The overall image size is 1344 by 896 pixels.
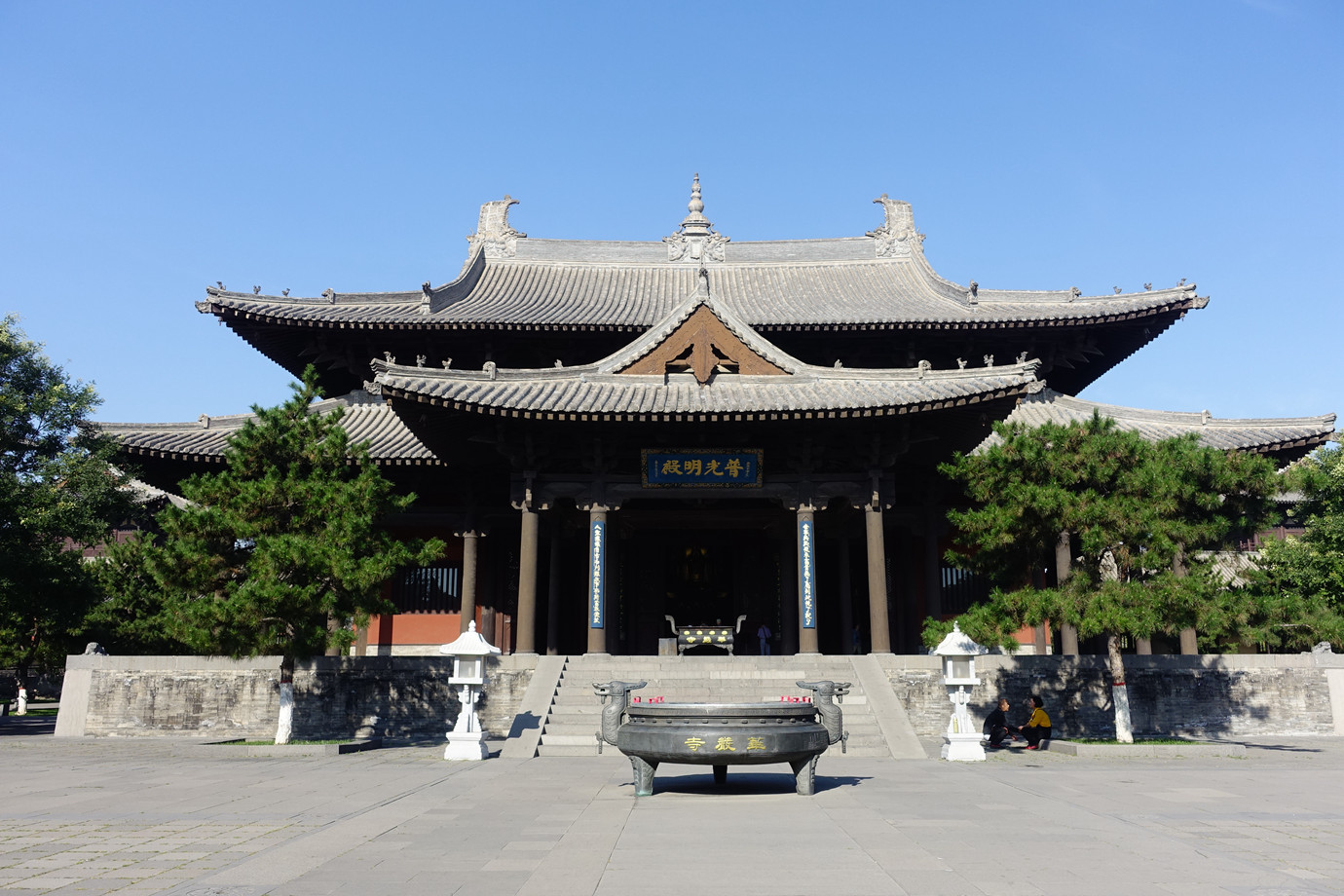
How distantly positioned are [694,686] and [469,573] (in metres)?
7.26

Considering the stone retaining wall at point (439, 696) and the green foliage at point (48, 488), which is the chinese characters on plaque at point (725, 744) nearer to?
the stone retaining wall at point (439, 696)

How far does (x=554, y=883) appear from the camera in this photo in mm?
5551

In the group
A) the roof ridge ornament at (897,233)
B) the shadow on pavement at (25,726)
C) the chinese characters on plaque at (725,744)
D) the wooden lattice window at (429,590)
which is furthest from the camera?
the roof ridge ornament at (897,233)

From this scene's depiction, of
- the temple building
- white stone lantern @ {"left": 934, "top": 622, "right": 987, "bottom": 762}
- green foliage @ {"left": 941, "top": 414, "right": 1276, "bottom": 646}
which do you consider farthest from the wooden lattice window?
white stone lantern @ {"left": 934, "top": 622, "right": 987, "bottom": 762}

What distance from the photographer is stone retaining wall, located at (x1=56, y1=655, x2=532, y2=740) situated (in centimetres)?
1678

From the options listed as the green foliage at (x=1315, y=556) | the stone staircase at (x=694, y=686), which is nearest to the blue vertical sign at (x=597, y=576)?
the stone staircase at (x=694, y=686)

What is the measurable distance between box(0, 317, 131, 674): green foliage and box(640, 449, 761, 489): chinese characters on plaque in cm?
1155

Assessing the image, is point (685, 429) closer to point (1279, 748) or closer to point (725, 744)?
point (725, 744)

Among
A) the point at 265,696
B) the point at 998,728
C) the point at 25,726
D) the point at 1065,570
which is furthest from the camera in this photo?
the point at 25,726

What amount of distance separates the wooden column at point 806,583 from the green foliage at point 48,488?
14.4 m

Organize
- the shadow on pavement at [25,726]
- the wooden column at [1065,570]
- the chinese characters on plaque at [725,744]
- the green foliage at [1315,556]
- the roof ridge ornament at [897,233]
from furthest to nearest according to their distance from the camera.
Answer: the roof ridge ornament at [897,233]
the shadow on pavement at [25,726]
the wooden column at [1065,570]
the green foliage at [1315,556]
the chinese characters on plaque at [725,744]

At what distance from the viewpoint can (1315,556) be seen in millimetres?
18156

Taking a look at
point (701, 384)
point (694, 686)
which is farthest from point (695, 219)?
point (694, 686)

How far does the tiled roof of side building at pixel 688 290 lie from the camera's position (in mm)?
22422
